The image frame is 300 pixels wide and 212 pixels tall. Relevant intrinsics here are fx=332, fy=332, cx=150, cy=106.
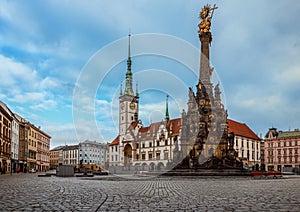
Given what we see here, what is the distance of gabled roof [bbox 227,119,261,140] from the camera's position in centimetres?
9681

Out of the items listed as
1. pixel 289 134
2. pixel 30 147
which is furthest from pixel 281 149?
pixel 30 147

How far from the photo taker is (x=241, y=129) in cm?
10125

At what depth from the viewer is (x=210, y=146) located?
3634 cm

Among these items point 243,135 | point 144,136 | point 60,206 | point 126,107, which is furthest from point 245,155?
point 60,206

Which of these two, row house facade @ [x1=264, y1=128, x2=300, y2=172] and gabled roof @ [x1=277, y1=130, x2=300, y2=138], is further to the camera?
gabled roof @ [x1=277, y1=130, x2=300, y2=138]

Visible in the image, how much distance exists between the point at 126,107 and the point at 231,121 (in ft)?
139

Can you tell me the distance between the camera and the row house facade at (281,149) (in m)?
99.2

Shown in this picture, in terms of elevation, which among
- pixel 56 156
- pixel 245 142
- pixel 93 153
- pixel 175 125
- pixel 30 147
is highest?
pixel 175 125

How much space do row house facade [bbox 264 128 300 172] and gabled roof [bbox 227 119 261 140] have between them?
18.7 ft

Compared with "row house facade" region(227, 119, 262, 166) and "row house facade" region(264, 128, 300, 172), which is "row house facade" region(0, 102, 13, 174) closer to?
"row house facade" region(227, 119, 262, 166)

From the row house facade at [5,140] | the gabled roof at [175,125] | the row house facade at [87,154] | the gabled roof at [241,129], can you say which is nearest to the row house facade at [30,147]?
the row house facade at [5,140]

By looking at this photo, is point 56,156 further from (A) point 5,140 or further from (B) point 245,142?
(A) point 5,140

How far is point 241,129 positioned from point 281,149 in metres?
14.8

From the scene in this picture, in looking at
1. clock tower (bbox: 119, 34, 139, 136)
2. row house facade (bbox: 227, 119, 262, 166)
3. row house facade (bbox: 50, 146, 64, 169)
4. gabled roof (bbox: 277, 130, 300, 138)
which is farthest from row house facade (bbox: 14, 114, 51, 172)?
gabled roof (bbox: 277, 130, 300, 138)
